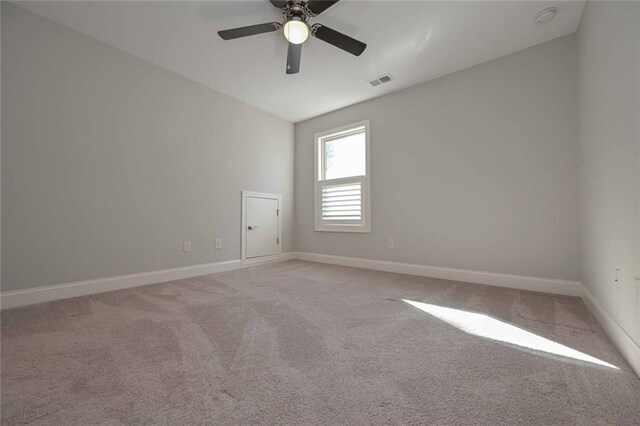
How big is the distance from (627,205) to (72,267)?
3991mm

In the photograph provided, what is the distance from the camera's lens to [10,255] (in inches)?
77.1

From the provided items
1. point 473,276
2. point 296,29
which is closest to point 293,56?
point 296,29

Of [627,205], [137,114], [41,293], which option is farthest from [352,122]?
[41,293]

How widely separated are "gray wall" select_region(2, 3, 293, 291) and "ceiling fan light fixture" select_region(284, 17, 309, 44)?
1786 millimetres

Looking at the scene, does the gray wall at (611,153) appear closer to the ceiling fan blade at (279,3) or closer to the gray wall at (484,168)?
the gray wall at (484,168)

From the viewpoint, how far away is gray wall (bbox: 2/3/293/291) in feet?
6.64

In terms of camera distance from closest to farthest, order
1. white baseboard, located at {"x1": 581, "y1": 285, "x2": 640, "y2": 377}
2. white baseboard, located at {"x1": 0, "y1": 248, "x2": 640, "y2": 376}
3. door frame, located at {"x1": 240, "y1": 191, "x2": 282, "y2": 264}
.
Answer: white baseboard, located at {"x1": 581, "y1": 285, "x2": 640, "y2": 377}, white baseboard, located at {"x1": 0, "y1": 248, "x2": 640, "y2": 376}, door frame, located at {"x1": 240, "y1": 191, "x2": 282, "y2": 264}

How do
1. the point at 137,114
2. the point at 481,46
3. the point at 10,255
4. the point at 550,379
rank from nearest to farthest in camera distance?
the point at 550,379
the point at 10,255
the point at 481,46
the point at 137,114

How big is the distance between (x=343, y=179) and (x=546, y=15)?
2.62 metres

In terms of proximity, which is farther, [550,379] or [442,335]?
[442,335]

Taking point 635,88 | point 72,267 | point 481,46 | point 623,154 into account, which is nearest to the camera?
point 635,88

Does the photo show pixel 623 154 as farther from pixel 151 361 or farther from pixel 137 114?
pixel 137 114

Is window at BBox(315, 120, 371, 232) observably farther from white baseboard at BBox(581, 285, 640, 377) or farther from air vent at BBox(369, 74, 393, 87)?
white baseboard at BBox(581, 285, 640, 377)

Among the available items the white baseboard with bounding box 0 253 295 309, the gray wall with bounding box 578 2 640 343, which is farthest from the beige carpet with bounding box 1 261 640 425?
the gray wall with bounding box 578 2 640 343
